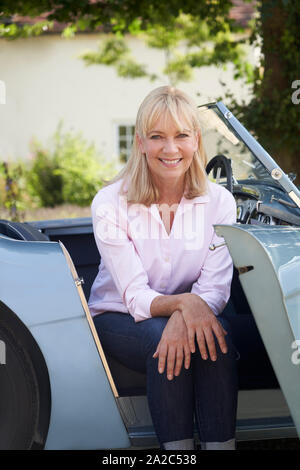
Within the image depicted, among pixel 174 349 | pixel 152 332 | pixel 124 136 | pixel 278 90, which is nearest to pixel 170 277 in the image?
pixel 152 332

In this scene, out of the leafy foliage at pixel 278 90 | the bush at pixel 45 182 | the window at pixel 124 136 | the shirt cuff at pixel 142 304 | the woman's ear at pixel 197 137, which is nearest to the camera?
the shirt cuff at pixel 142 304

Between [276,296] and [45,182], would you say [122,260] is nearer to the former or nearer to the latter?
[276,296]

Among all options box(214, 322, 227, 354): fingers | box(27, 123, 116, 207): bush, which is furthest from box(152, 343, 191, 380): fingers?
box(27, 123, 116, 207): bush

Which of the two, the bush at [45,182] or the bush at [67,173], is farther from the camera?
the bush at [45,182]

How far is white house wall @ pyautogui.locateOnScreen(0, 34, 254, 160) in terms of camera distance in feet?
46.4

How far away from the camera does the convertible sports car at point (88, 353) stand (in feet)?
6.55

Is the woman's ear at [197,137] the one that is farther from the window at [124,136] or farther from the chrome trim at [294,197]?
the window at [124,136]

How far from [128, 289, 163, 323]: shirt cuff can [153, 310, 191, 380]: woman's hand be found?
0.15 meters

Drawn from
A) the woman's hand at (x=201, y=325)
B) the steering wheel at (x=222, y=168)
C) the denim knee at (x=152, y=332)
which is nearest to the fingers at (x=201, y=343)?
the woman's hand at (x=201, y=325)

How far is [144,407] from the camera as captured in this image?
238 centimetres

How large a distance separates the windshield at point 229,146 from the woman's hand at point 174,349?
0.81 meters

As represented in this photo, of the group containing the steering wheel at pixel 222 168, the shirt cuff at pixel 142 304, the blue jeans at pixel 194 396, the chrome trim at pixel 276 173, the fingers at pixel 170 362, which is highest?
the chrome trim at pixel 276 173

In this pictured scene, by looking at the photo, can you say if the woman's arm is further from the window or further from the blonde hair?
the window
